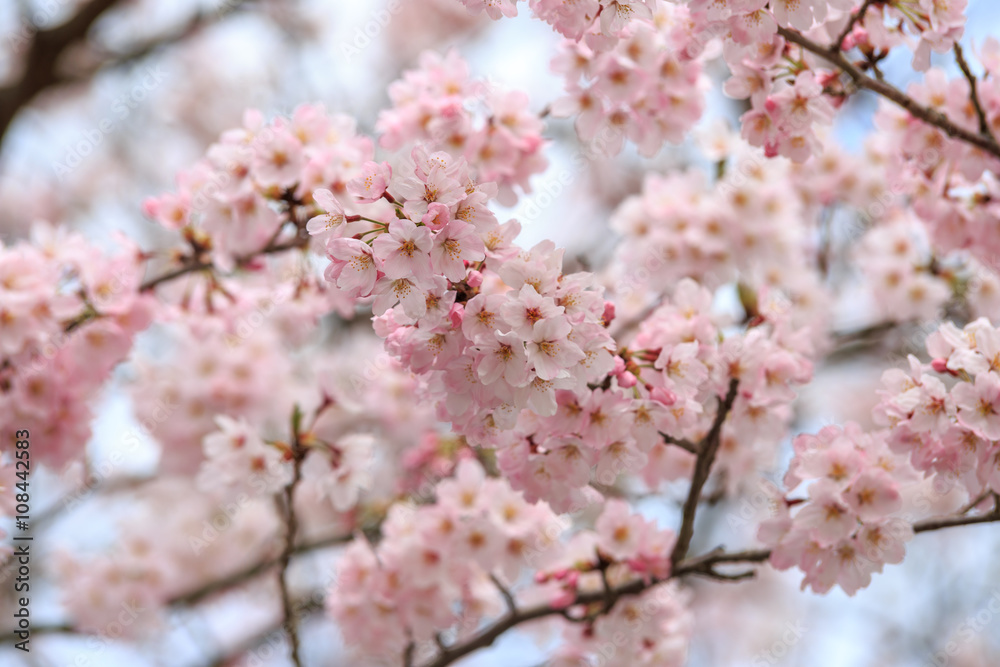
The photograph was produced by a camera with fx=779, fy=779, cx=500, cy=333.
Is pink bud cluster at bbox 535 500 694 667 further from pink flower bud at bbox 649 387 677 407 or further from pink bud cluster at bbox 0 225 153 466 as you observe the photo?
pink bud cluster at bbox 0 225 153 466

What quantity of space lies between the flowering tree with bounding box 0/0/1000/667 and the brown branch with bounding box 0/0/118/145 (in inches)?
1.3

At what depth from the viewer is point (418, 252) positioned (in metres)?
1.46

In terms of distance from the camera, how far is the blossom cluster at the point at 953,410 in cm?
173

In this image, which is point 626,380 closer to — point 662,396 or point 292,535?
point 662,396

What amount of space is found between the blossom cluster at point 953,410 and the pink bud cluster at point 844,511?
0.06 m

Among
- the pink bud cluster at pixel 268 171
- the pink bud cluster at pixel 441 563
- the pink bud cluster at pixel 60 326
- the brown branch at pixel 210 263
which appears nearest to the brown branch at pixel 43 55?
the pink bud cluster at pixel 60 326

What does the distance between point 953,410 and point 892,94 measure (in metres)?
0.90

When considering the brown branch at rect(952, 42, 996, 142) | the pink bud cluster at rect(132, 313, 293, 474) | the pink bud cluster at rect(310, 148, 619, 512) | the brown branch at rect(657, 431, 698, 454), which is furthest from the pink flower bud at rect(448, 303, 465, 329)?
the pink bud cluster at rect(132, 313, 293, 474)

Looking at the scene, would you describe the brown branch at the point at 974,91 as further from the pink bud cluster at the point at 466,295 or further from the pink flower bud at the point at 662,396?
the pink bud cluster at the point at 466,295

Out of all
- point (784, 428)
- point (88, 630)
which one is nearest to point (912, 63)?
point (784, 428)

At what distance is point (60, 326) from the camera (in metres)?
2.49

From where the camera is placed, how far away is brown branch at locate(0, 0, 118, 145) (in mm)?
3746

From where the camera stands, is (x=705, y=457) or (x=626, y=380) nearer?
(x=626, y=380)

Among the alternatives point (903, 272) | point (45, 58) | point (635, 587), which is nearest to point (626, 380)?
point (635, 587)
